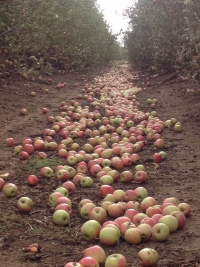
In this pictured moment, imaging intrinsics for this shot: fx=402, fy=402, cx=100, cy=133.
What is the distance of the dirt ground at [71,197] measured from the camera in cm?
331

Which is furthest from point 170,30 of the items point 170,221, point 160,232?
point 160,232

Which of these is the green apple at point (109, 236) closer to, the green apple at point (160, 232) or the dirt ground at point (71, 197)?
the dirt ground at point (71, 197)

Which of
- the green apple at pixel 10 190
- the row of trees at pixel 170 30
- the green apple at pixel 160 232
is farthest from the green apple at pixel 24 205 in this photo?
the row of trees at pixel 170 30

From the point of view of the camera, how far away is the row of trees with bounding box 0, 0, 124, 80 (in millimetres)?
10180

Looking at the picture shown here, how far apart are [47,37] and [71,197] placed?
1088cm

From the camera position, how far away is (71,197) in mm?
4664

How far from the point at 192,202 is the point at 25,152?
270 cm

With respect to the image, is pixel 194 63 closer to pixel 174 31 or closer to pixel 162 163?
pixel 162 163

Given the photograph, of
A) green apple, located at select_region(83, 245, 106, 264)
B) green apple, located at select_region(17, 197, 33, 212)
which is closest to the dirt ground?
green apple, located at select_region(17, 197, 33, 212)

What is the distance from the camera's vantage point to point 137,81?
54.7ft

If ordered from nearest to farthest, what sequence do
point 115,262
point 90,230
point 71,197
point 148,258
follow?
point 115,262 → point 148,258 → point 90,230 → point 71,197

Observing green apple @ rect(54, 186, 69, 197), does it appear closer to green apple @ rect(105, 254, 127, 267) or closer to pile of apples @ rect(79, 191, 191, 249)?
pile of apples @ rect(79, 191, 191, 249)

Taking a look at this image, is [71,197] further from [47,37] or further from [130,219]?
[47,37]

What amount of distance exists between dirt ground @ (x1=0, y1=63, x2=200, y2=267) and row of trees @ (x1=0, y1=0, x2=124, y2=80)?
1.49m
